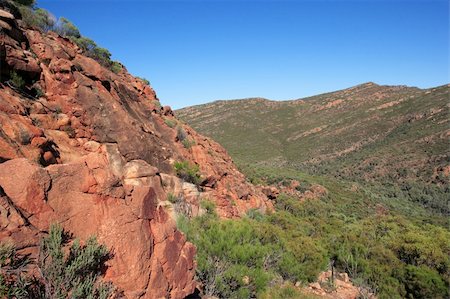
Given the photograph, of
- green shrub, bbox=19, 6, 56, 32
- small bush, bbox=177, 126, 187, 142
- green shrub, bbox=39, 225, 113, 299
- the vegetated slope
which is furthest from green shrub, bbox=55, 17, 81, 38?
the vegetated slope

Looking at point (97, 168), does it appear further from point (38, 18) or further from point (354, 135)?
point (354, 135)

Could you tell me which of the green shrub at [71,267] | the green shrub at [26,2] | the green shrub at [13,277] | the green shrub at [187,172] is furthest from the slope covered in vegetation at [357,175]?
the green shrub at [26,2]

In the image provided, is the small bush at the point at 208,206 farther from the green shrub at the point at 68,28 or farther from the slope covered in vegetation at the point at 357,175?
the green shrub at the point at 68,28

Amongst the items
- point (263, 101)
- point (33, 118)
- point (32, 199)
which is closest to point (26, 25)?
point (33, 118)

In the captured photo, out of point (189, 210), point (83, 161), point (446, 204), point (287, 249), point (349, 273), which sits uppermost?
point (83, 161)

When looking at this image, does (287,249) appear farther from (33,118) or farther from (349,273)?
(33,118)

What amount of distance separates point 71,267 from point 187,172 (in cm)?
1300

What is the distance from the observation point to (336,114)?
87625 millimetres

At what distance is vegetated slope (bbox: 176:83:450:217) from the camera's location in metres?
49.7

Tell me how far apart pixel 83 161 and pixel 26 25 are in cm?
1241

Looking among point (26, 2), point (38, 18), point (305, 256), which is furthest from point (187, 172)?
point (26, 2)

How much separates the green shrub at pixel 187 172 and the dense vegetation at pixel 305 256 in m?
2.73

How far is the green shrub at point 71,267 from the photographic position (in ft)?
16.1

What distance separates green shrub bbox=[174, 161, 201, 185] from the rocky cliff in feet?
1.50
